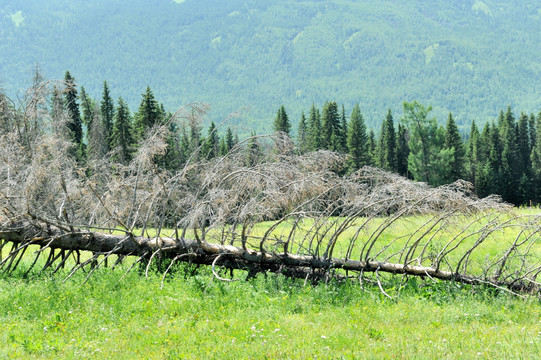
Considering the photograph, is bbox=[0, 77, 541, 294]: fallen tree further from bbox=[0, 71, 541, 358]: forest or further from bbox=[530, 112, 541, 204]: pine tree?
bbox=[530, 112, 541, 204]: pine tree

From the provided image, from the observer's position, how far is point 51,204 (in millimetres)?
12750

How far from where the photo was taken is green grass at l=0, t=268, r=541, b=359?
265 inches

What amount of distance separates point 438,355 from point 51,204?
9.96 metres

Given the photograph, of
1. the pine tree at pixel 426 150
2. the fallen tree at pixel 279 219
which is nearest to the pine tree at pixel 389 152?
the pine tree at pixel 426 150

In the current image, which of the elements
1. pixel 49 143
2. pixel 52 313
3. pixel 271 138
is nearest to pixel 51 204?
pixel 49 143

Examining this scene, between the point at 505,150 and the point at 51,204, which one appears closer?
the point at 51,204

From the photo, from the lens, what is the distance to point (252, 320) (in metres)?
7.77

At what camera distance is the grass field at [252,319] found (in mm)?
6715

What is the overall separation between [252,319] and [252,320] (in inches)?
2.8

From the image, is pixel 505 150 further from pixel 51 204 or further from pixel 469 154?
pixel 51 204

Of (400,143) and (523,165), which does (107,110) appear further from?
(523,165)

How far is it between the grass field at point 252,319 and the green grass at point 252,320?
2 cm

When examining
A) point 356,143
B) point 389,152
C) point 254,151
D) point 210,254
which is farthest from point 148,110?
point 389,152

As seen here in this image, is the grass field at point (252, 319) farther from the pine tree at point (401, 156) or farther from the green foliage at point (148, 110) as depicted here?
the pine tree at point (401, 156)
